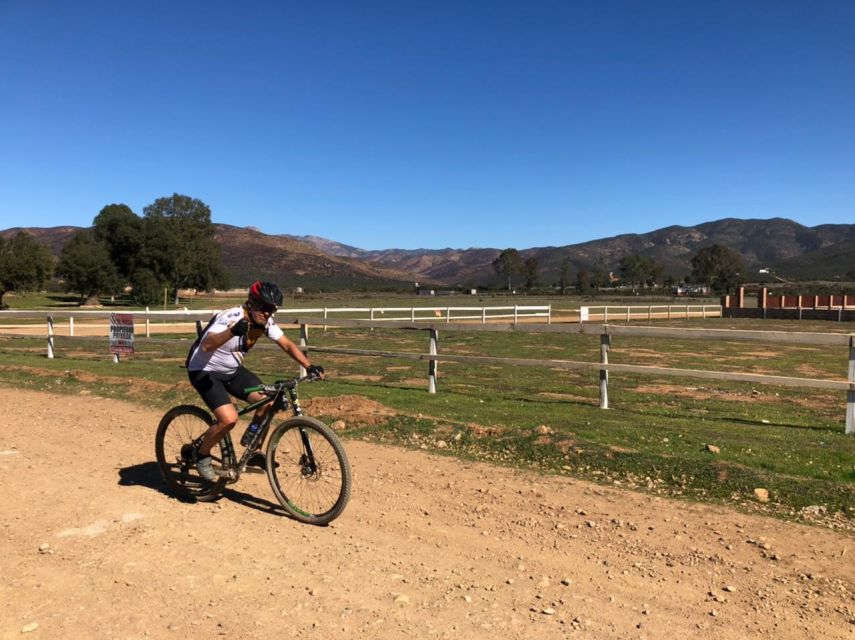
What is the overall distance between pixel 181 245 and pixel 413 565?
77.7m

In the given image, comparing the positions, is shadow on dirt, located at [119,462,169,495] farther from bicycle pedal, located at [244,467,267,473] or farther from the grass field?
the grass field

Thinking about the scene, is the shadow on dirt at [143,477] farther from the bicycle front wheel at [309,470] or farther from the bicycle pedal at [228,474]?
the bicycle front wheel at [309,470]

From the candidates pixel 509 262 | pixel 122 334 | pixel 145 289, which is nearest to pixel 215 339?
pixel 122 334

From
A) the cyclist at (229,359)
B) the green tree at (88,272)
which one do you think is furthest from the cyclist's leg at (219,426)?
the green tree at (88,272)

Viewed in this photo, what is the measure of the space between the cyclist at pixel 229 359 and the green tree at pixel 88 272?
7074 cm

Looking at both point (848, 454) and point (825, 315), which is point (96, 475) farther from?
point (825, 315)

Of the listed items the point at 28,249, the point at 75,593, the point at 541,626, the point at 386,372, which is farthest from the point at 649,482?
the point at 28,249

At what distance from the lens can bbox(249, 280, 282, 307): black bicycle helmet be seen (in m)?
4.57

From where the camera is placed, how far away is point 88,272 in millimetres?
66625

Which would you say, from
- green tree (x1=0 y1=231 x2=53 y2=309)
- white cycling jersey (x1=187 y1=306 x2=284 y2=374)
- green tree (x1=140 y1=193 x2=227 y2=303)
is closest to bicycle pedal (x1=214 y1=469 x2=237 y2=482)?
white cycling jersey (x1=187 y1=306 x2=284 y2=374)

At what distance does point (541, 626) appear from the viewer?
10.3ft

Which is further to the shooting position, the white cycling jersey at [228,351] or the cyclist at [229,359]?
the white cycling jersey at [228,351]

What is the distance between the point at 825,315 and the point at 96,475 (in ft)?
163

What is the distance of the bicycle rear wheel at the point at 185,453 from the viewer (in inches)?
199
